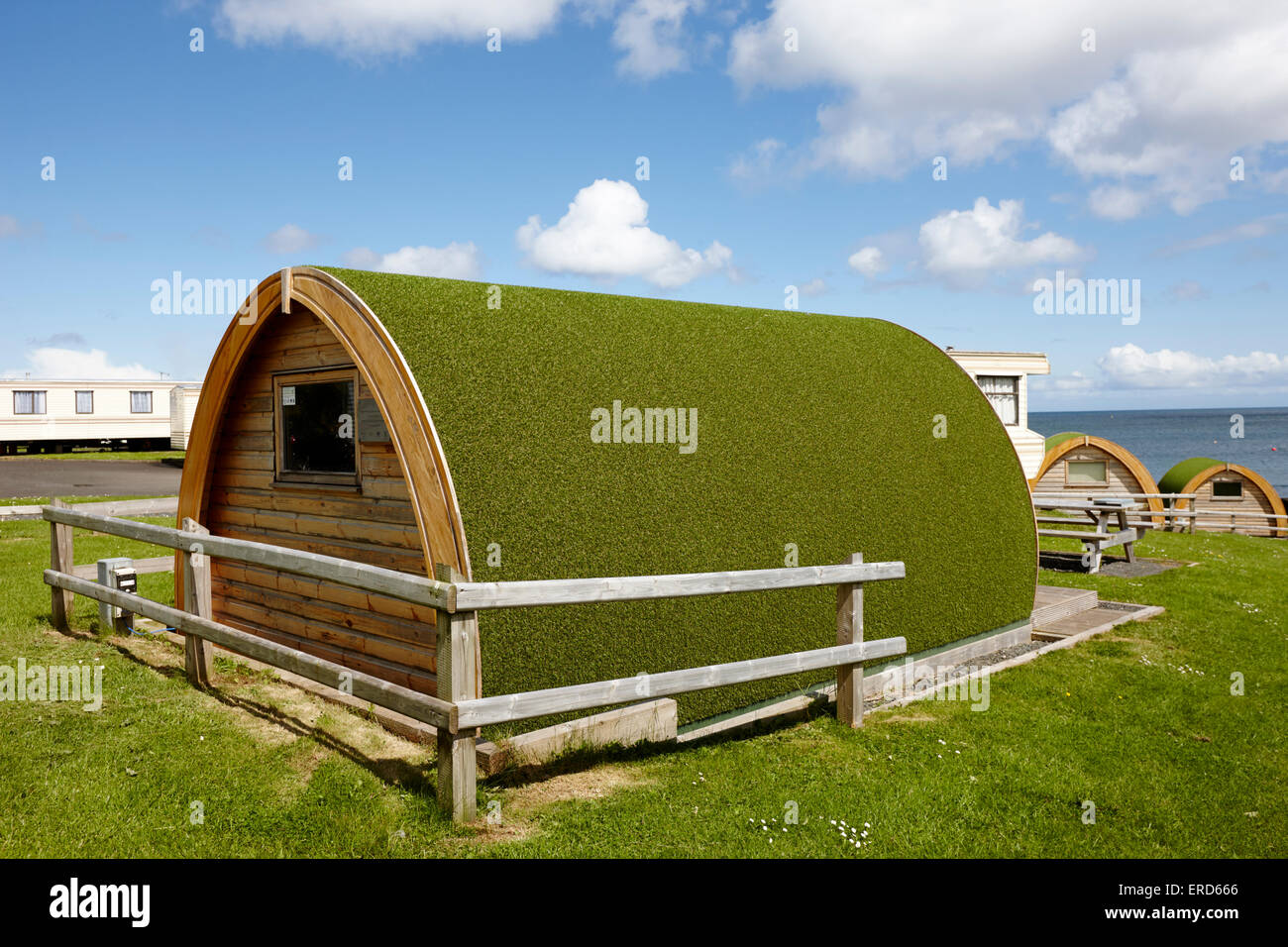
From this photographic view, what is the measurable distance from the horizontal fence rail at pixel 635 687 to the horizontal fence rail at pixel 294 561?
62 cm

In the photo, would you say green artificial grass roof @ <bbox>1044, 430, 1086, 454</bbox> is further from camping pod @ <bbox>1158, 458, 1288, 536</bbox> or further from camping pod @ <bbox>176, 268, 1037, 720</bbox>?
camping pod @ <bbox>176, 268, 1037, 720</bbox>

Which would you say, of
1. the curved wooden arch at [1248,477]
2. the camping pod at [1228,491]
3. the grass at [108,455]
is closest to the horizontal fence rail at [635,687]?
the curved wooden arch at [1248,477]

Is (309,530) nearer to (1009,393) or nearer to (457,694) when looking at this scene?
(457,694)

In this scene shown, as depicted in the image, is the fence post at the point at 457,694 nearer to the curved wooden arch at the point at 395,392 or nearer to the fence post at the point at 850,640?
the curved wooden arch at the point at 395,392

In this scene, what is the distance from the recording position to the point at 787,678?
7.32 m

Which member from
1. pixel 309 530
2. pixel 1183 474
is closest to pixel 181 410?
pixel 309 530

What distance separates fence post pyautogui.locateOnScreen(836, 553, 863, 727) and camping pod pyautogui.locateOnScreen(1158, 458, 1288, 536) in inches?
1055

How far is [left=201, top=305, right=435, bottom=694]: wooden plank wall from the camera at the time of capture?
6801 millimetres

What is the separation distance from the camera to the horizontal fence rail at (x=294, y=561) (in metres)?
4.66

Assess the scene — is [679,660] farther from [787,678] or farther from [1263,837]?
[1263,837]

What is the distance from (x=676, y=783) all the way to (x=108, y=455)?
4181 cm

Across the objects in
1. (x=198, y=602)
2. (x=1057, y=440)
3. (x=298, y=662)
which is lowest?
(x=298, y=662)

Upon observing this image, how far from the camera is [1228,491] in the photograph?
29.3 meters
